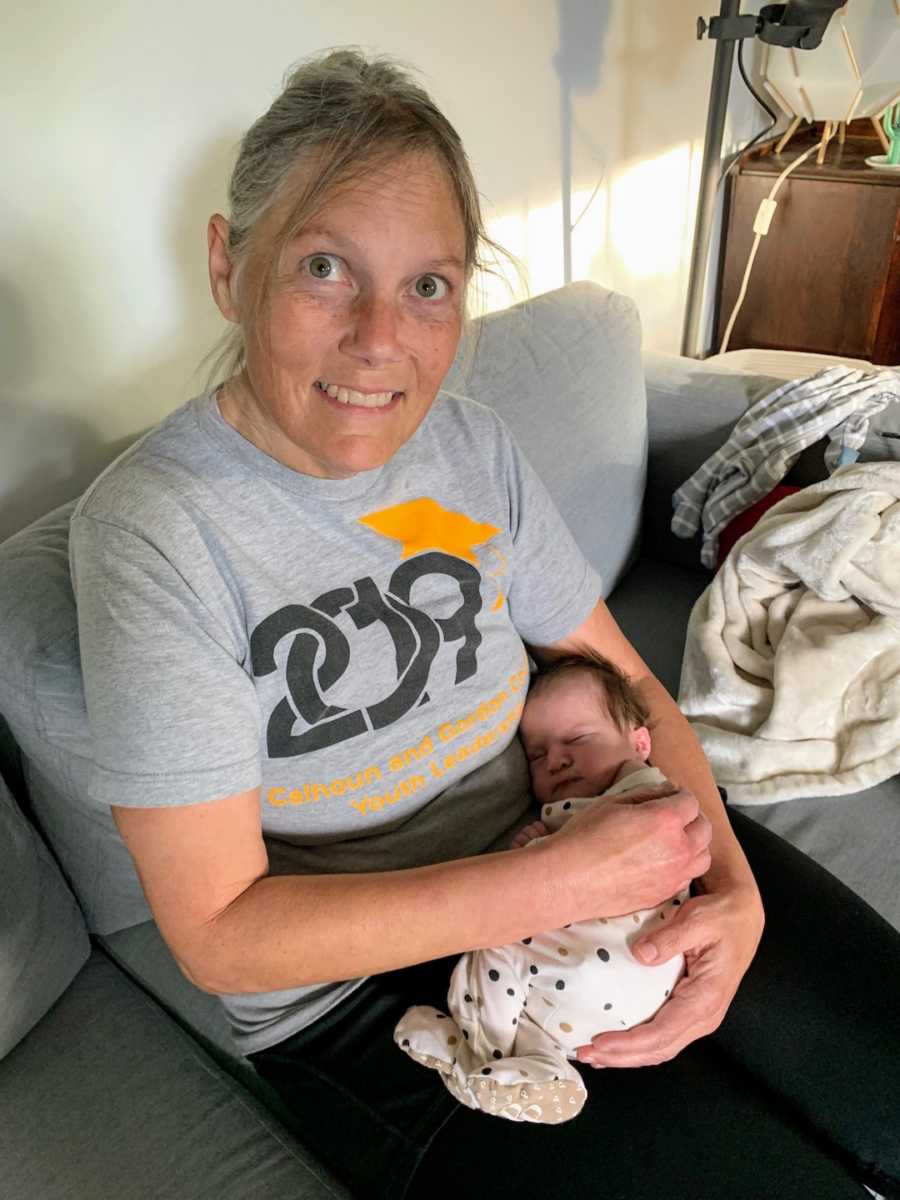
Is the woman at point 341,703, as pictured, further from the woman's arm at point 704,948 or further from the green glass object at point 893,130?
the green glass object at point 893,130

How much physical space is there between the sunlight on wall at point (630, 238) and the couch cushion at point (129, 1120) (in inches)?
51.8

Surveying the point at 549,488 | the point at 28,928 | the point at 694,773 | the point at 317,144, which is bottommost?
the point at 28,928

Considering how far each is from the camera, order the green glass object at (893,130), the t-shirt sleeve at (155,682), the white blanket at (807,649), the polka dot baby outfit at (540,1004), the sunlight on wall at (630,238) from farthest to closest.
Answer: the green glass object at (893,130) < the sunlight on wall at (630,238) < the white blanket at (807,649) < the polka dot baby outfit at (540,1004) < the t-shirt sleeve at (155,682)

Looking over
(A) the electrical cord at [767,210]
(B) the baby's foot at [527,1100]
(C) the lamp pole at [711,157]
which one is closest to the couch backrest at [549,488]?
(B) the baby's foot at [527,1100]

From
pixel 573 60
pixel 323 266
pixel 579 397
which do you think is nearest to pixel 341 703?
pixel 323 266

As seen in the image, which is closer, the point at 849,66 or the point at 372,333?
the point at 372,333

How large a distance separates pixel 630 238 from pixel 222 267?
1.85 m

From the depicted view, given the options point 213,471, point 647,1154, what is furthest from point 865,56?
point 647,1154

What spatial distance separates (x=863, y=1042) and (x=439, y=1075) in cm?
41

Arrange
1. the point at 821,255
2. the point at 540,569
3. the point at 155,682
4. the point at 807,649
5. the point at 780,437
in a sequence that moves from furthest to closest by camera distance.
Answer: the point at 821,255 < the point at 780,437 < the point at 807,649 < the point at 540,569 < the point at 155,682

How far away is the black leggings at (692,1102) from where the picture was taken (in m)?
0.81

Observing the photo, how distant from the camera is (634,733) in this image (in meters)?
1.13

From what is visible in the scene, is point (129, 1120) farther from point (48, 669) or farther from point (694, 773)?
point (694, 773)

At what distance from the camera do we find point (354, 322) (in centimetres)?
83
